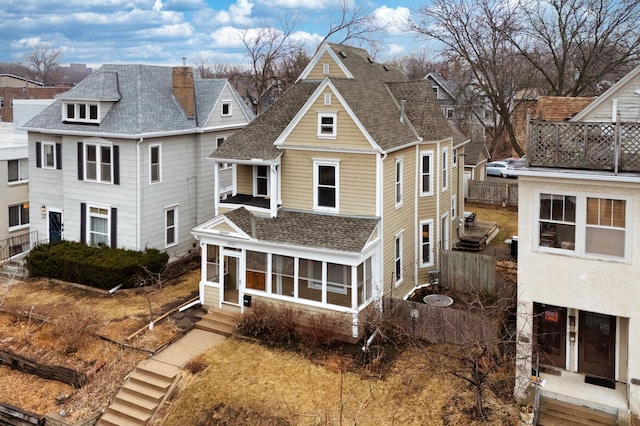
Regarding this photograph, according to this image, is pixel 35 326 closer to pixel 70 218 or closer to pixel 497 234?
pixel 70 218

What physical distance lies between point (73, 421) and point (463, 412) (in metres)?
10.8

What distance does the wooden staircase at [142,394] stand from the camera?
51.1ft

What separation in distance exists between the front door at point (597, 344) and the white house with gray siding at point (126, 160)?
18358 mm

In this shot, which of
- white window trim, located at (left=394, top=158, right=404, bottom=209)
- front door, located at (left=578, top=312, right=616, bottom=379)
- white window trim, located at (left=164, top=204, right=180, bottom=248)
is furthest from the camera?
white window trim, located at (left=164, top=204, right=180, bottom=248)

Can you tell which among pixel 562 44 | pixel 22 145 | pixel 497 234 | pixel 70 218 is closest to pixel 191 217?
pixel 70 218

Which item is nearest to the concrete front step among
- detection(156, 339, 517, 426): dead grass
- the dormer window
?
detection(156, 339, 517, 426): dead grass

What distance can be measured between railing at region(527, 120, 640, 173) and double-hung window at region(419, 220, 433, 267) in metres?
9.88

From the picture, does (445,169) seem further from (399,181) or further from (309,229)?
(309,229)

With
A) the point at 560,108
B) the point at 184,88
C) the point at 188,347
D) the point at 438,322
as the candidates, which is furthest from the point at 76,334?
the point at 560,108

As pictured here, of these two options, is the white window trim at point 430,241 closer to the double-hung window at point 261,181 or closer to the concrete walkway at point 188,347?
the double-hung window at point 261,181

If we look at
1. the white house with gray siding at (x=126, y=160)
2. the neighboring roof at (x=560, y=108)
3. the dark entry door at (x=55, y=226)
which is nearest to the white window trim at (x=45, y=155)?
the white house with gray siding at (x=126, y=160)

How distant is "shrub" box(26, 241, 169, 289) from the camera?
23.3 metres

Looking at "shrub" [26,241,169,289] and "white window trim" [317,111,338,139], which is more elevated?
"white window trim" [317,111,338,139]

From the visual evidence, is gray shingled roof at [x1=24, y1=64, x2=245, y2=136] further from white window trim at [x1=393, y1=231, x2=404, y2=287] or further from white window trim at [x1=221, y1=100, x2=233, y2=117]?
white window trim at [x1=393, y1=231, x2=404, y2=287]
